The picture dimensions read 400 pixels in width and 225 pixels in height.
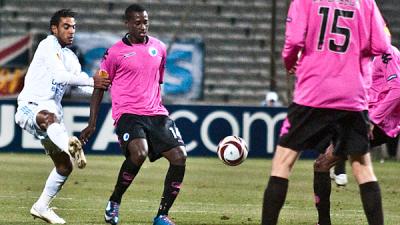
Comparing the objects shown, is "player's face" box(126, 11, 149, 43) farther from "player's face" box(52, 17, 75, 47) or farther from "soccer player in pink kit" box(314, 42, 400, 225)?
"soccer player in pink kit" box(314, 42, 400, 225)

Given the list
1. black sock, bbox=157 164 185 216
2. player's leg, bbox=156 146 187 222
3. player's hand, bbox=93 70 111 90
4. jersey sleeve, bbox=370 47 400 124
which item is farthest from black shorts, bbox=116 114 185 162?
jersey sleeve, bbox=370 47 400 124

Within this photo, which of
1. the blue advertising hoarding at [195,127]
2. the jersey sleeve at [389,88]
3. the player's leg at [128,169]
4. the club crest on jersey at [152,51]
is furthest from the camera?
the blue advertising hoarding at [195,127]

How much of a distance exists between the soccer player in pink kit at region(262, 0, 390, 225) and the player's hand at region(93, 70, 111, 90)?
3.03 metres

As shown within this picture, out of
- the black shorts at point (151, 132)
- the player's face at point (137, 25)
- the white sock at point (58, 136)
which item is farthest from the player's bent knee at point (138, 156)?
the player's face at point (137, 25)

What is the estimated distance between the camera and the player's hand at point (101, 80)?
10.7 metres

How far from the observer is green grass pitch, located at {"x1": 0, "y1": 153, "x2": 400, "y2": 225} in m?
11.5

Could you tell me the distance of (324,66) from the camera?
7996 millimetres

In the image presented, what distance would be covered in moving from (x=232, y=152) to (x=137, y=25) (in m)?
1.74

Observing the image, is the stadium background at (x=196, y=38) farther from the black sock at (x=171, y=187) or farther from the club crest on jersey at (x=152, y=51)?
the black sock at (x=171, y=187)

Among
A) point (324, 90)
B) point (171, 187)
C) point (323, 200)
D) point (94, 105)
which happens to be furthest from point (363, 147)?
point (94, 105)

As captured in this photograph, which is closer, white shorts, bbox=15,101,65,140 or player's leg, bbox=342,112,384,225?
player's leg, bbox=342,112,384,225

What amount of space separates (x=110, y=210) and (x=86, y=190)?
4518mm

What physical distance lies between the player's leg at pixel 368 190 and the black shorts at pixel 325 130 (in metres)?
0.12

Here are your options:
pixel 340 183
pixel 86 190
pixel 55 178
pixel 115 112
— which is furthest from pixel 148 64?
pixel 340 183
